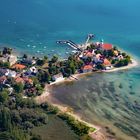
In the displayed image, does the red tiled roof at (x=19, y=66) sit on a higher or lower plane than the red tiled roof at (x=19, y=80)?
higher

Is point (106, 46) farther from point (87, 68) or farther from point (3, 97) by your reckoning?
point (3, 97)

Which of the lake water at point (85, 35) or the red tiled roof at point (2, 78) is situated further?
the red tiled roof at point (2, 78)

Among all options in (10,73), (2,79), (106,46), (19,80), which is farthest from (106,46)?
(2,79)

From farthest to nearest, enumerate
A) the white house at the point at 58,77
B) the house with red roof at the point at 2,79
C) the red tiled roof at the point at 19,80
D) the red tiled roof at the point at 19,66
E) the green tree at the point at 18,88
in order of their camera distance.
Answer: the red tiled roof at the point at 19,66 → the white house at the point at 58,77 → the red tiled roof at the point at 19,80 → the house with red roof at the point at 2,79 → the green tree at the point at 18,88

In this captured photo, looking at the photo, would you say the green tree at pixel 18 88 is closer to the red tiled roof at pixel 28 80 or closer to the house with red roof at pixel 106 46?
the red tiled roof at pixel 28 80

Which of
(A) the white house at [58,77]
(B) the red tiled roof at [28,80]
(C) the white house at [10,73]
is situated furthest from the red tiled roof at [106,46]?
(C) the white house at [10,73]

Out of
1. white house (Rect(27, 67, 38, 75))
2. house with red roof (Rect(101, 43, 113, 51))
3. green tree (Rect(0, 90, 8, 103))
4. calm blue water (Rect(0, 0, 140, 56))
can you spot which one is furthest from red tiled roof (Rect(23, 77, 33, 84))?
house with red roof (Rect(101, 43, 113, 51))

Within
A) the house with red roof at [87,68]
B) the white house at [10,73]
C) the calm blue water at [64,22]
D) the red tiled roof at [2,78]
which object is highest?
the calm blue water at [64,22]

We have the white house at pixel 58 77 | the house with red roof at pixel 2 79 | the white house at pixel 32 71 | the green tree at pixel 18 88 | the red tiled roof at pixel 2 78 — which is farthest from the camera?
the white house at pixel 32 71
